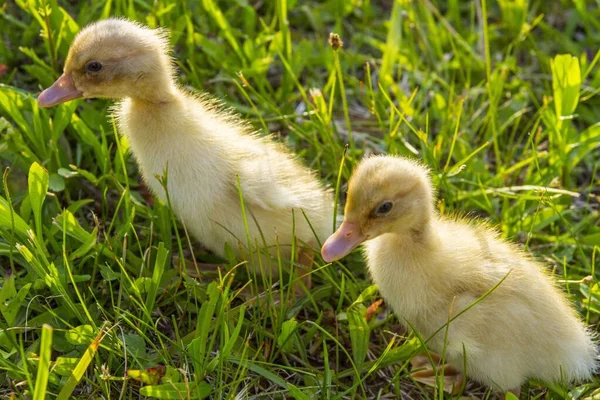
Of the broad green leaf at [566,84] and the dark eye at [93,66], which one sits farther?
the broad green leaf at [566,84]

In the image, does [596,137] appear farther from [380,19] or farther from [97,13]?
[97,13]

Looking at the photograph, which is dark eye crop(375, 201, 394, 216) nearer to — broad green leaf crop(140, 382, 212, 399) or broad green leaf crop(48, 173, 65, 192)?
broad green leaf crop(140, 382, 212, 399)

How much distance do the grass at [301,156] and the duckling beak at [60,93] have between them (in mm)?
208

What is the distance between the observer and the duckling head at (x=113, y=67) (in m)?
2.98

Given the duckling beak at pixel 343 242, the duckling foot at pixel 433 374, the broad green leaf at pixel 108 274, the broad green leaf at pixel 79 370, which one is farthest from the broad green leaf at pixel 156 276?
the duckling foot at pixel 433 374

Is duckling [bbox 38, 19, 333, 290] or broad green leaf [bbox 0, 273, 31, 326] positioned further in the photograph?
duckling [bbox 38, 19, 333, 290]

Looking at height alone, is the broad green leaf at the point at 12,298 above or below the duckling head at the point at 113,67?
below

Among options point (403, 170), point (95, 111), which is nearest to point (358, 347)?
point (403, 170)

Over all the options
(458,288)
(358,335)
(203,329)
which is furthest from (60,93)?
(458,288)

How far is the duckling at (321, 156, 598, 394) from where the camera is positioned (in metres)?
2.74

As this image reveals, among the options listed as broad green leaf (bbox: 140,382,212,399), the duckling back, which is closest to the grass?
broad green leaf (bbox: 140,382,212,399)

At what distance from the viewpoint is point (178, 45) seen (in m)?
3.93

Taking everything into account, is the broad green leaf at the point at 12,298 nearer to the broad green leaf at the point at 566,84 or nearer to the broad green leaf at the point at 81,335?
the broad green leaf at the point at 81,335

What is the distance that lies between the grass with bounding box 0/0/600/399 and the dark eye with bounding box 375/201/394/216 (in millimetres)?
304
